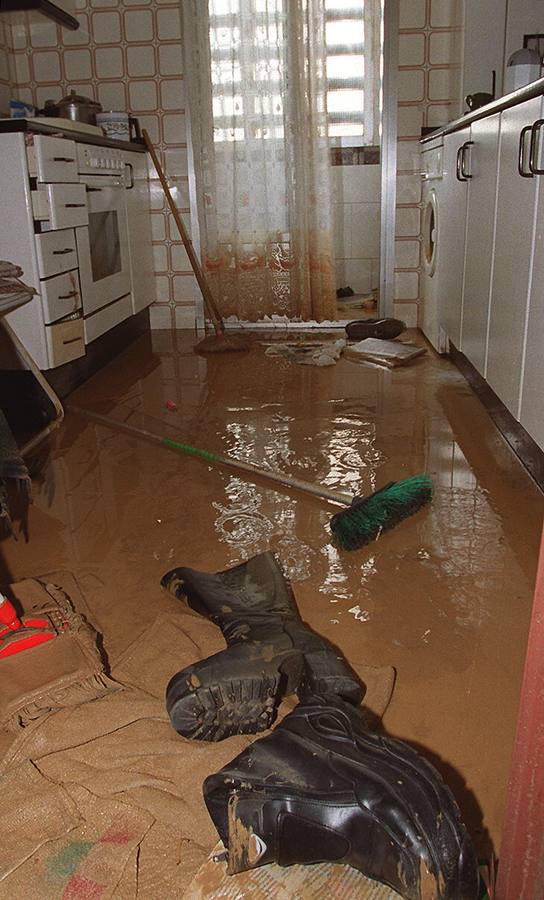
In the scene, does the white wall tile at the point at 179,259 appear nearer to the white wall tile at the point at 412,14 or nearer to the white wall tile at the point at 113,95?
the white wall tile at the point at 113,95

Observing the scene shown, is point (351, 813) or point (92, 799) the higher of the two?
point (351, 813)

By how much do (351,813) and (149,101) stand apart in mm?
4093

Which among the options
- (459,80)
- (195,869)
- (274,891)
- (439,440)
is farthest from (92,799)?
(459,80)

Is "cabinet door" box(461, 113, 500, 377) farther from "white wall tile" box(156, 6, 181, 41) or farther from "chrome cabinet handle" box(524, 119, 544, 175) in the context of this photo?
"white wall tile" box(156, 6, 181, 41)

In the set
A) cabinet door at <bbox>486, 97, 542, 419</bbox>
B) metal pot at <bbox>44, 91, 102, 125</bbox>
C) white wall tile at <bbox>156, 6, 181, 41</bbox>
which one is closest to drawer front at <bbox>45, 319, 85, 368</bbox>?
metal pot at <bbox>44, 91, 102, 125</bbox>

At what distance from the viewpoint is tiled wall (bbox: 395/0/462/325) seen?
3.81 metres

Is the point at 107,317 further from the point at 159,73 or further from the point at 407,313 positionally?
the point at 407,313

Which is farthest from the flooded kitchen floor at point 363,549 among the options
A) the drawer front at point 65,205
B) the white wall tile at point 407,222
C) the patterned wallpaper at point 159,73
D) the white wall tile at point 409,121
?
the white wall tile at point 409,121

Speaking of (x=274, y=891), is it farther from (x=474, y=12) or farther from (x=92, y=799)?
(x=474, y=12)

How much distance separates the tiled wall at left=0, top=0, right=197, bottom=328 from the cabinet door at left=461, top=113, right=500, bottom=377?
2071 millimetres

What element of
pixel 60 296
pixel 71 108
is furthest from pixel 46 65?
pixel 60 296

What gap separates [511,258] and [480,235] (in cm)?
45

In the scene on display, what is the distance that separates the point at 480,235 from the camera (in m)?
2.46

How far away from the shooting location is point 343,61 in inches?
160
